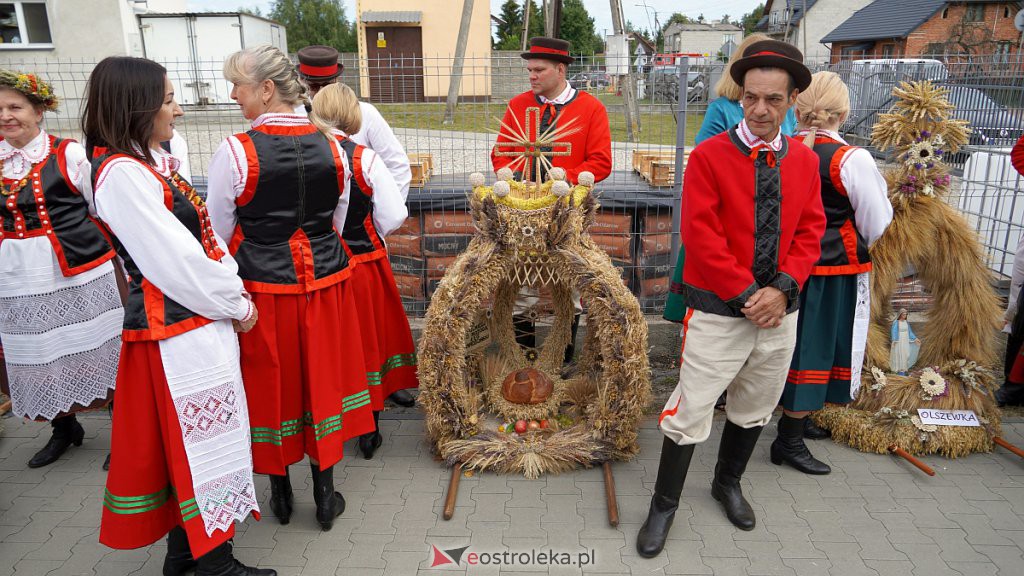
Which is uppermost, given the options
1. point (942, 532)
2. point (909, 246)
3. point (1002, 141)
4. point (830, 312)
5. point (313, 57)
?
point (313, 57)

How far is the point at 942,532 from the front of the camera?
307 cm

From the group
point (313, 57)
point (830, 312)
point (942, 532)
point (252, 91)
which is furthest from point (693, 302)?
point (313, 57)

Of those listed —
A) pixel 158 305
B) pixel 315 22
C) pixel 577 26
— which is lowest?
pixel 158 305

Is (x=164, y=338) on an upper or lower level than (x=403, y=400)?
upper

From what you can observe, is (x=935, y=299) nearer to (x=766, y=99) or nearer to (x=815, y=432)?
(x=815, y=432)

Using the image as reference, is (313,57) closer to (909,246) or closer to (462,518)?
(462,518)

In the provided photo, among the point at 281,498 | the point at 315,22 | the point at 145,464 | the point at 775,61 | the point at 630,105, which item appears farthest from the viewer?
the point at 315,22

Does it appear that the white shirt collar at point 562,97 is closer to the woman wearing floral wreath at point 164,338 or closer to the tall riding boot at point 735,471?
the tall riding boot at point 735,471

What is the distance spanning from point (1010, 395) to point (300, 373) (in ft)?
13.9

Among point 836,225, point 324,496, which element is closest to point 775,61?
point 836,225

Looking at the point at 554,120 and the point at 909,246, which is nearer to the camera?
the point at 909,246

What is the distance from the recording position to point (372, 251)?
363 cm

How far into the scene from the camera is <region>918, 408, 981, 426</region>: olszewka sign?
146 inches

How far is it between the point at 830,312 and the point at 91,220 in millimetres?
3781
